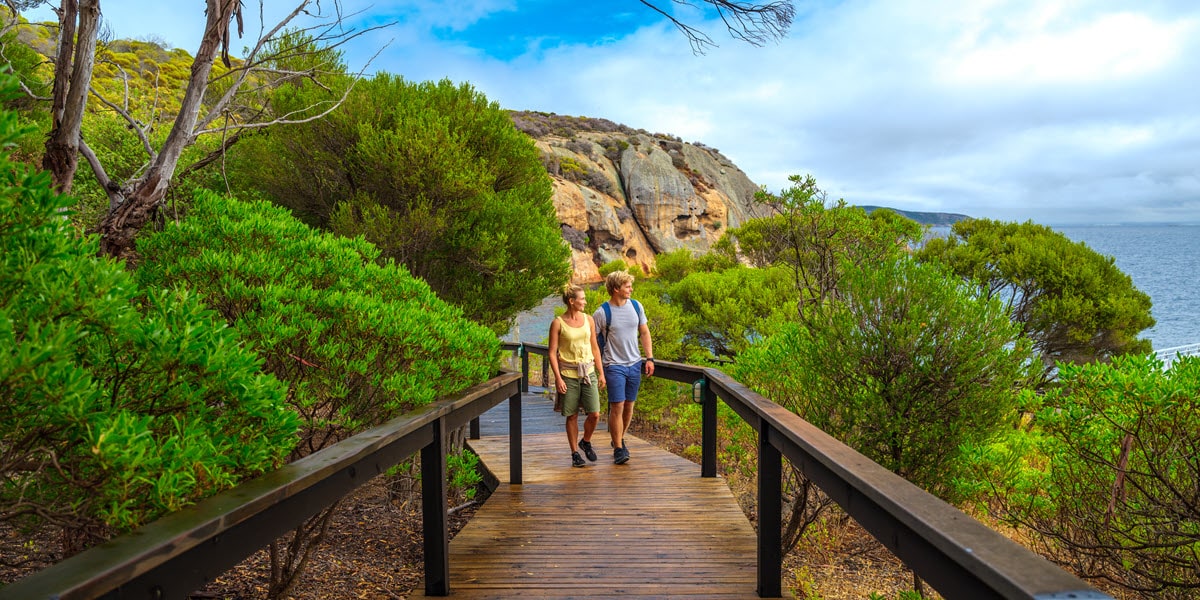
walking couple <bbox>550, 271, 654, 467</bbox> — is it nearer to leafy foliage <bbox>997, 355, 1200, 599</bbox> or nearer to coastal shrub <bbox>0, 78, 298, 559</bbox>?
leafy foliage <bbox>997, 355, 1200, 599</bbox>

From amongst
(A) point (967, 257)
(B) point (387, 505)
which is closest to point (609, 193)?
(A) point (967, 257)

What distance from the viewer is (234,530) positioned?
1.68m

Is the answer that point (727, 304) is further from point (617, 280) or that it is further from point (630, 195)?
point (630, 195)

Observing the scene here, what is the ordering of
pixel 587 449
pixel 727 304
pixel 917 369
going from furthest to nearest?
pixel 727 304
pixel 587 449
pixel 917 369

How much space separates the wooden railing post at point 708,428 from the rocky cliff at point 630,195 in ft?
112

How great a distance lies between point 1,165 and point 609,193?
4718 centimetres

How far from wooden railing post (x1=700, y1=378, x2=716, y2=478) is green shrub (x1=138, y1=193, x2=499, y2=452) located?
2.24m

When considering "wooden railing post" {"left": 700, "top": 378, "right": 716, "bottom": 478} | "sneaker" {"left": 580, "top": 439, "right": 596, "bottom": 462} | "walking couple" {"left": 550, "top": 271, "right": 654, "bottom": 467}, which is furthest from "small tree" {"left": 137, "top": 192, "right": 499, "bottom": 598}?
"sneaker" {"left": 580, "top": 439, "right": 596, "bottom": 462}

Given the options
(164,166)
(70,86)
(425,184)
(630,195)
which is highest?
(630,195)

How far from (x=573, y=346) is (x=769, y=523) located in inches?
115

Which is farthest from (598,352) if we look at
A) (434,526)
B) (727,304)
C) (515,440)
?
(727,304)

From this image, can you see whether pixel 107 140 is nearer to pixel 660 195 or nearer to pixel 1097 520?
pixel 1097 520

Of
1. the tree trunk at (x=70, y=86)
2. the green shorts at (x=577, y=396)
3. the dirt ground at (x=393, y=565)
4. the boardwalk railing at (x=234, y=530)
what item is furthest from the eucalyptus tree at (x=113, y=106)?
the green shorts at (x=577, y=396)

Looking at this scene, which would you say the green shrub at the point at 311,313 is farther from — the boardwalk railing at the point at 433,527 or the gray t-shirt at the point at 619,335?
the gray t-shirt at the point at 619,335
